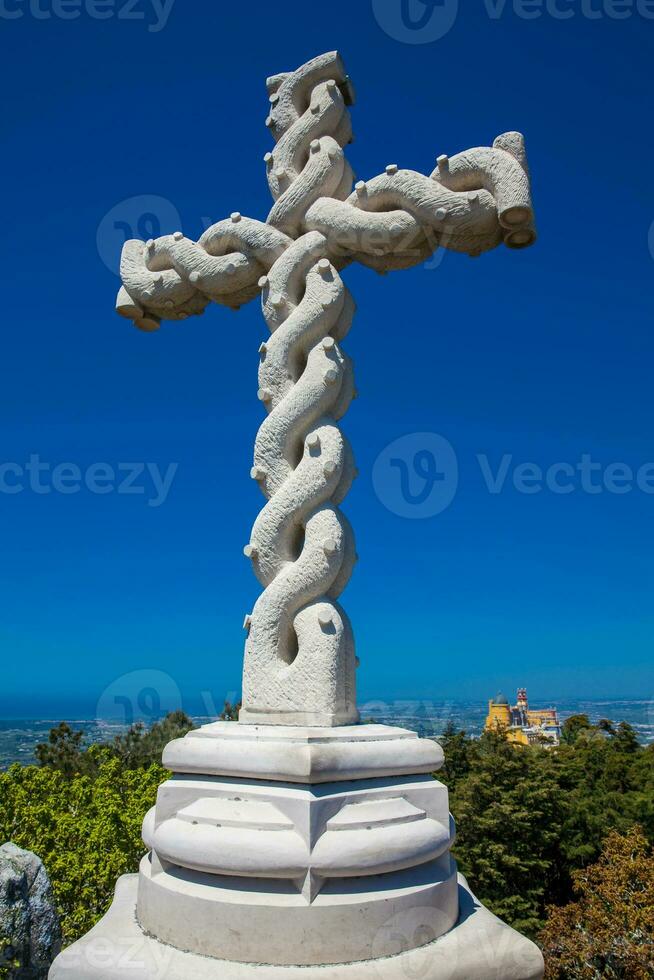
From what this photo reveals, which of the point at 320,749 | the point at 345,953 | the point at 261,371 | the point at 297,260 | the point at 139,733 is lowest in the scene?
the point at 139,733

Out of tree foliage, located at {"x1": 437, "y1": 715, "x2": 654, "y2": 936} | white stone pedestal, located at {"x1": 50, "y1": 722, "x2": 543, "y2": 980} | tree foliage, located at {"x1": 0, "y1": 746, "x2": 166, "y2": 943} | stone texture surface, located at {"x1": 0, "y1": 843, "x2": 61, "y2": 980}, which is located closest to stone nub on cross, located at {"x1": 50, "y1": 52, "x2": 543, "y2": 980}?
white stone pedestal, located at {"x1": 50, "y1": 722, "x2": 543, "y2": 980}

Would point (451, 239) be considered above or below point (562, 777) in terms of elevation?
above

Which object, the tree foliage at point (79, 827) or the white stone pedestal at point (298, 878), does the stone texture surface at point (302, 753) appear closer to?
the white stone pedestal at point (298, 878)

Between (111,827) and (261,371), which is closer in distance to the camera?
(261,371)

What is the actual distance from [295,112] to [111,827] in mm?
6560

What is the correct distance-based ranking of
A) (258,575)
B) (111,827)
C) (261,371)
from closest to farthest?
(258,575) < (261,371) < (111,827)

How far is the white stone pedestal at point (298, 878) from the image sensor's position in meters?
2.37

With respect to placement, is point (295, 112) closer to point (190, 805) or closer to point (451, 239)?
point (451, 239)

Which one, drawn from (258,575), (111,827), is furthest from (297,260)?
(111,827)

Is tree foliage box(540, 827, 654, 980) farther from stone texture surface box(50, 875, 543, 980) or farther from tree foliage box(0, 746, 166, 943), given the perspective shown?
stone texture surface box(50, 875, 543, 980)

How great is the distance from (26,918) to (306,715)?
290 cm

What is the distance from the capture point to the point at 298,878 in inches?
94.8

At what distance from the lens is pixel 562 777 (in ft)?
62.0

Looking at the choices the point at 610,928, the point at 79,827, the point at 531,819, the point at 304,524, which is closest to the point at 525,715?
the point at 531,819
